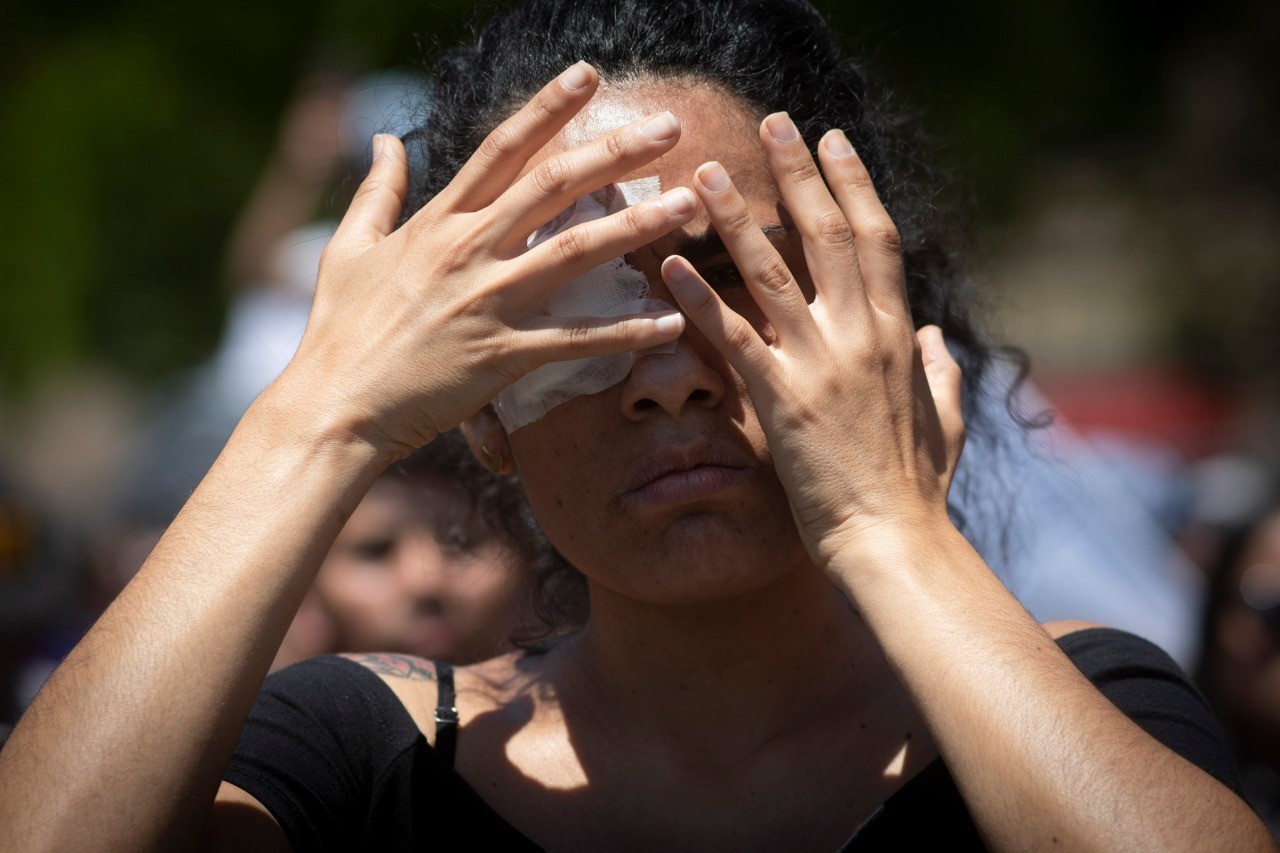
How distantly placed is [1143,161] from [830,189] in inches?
391

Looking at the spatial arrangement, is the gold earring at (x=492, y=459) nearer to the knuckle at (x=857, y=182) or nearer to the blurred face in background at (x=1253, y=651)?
the knuckle at (x=857, y=182)

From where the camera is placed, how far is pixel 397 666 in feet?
7.64

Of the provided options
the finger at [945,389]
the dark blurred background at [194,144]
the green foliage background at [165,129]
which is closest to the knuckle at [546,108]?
the finger at [945,389]

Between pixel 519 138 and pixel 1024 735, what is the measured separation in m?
1.05

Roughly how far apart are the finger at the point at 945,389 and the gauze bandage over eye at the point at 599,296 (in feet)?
1.46

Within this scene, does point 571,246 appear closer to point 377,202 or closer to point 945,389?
point 377,202

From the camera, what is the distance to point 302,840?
6.44ft

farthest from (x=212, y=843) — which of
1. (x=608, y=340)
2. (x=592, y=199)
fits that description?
(x=592, y=199)

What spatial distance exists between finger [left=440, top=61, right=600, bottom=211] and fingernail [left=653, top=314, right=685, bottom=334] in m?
Answer: 0.30

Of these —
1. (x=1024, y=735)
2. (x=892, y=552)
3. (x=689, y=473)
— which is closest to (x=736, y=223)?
(x=689, y=473)

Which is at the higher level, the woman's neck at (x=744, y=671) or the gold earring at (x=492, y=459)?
the gold earring at (x=492, y=459)

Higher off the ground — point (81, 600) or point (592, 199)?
point (592, 199)

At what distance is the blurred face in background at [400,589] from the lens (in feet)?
12.1

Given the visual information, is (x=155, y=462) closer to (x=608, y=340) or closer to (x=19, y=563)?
(x=19, y=563)
